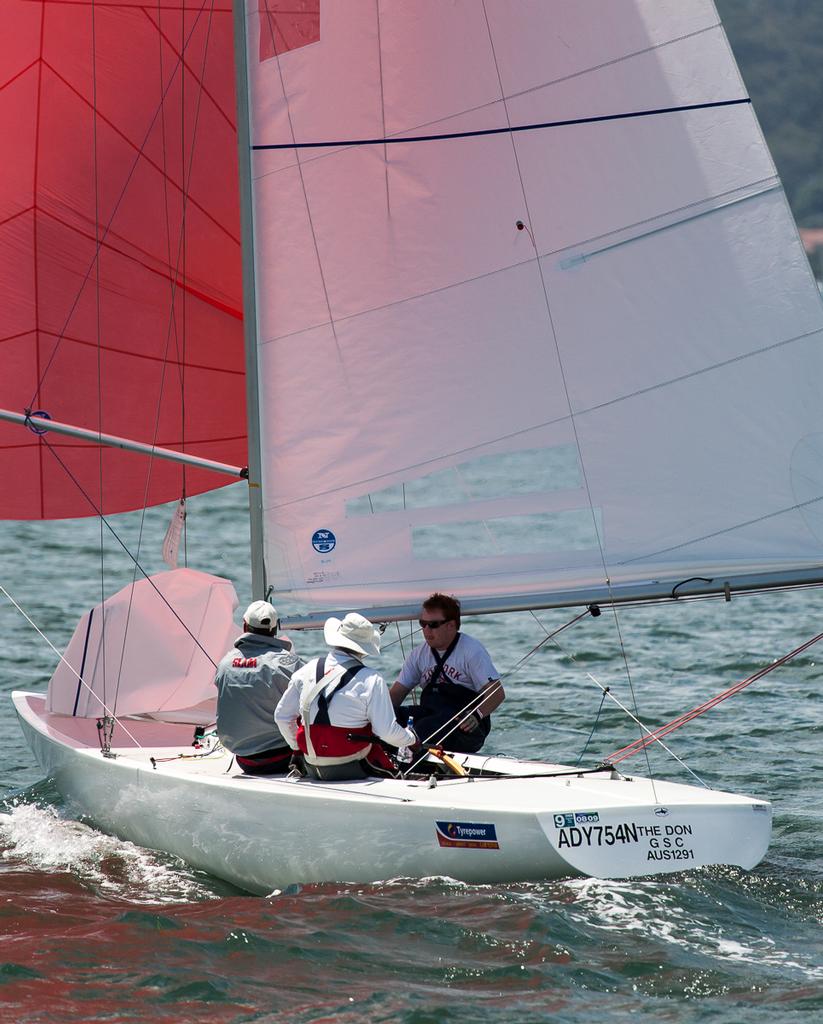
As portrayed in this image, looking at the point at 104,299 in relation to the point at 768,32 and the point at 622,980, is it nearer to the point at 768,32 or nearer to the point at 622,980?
the point at 622,980

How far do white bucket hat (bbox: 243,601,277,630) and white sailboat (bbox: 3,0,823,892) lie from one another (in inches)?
12.7

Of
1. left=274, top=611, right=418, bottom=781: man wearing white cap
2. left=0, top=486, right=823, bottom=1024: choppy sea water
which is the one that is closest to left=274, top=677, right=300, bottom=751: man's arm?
left=274, top=611, right=418, bottom=781: man wearing white cap

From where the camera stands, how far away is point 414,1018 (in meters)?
4.57

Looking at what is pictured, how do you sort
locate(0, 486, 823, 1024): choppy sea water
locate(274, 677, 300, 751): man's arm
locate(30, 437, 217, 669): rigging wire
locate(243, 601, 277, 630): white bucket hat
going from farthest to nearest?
1. locate(30, 437, 217, 669): rigging wire
2. locate(243, 601, 277, 630): white bucket hat
3. locate(274, 677, 300, 751): man's arm
4. locate(0, 486, 823, 1024): choppy sea water

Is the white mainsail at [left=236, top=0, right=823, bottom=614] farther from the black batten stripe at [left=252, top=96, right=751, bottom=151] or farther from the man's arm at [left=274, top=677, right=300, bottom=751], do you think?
the man's arm at [left=274, top=677, right=300, bottom=751]

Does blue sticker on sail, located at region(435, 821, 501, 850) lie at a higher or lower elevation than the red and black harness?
lower

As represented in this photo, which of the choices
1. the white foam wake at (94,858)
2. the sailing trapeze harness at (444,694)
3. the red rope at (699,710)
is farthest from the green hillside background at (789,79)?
the white foam wake at (94,858)

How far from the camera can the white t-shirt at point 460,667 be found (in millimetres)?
6340

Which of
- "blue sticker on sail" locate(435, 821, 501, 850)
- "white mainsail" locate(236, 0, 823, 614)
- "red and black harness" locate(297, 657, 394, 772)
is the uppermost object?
"white mainsail" locate(236, 0, 823, 614)

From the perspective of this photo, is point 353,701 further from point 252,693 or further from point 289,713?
point 252,693

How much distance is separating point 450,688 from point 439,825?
1.12 metres

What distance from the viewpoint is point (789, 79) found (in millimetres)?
75062

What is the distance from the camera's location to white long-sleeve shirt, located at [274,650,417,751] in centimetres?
560

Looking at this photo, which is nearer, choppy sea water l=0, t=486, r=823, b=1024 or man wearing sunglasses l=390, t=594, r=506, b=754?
choppy sea water l=0, t=486, r=823, b=1024
